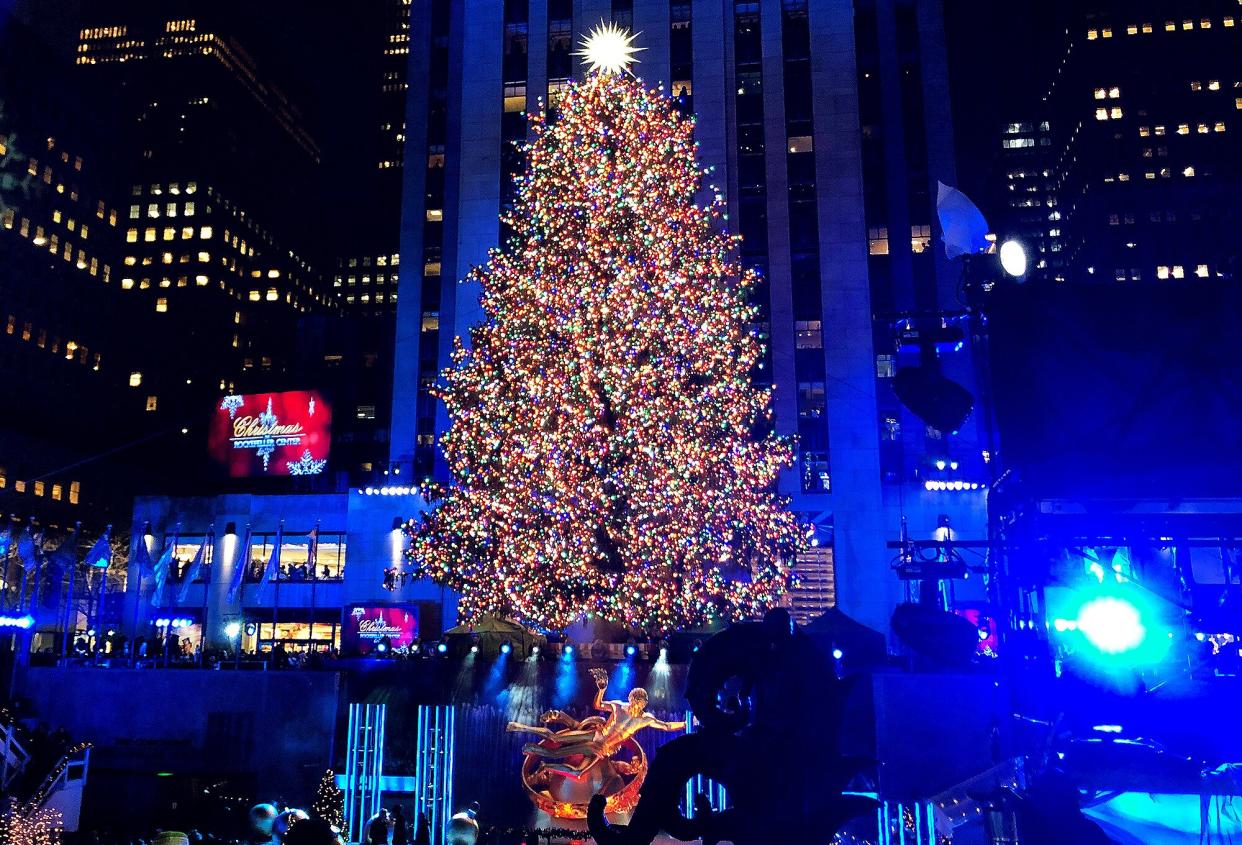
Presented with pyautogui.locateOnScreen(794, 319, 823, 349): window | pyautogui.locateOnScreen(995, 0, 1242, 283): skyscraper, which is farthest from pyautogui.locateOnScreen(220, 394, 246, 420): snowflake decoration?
pyautogui.locateOnScreen(995, 0, 1242, 283): skyscraper

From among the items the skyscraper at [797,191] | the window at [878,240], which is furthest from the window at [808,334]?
the window at [878,240]

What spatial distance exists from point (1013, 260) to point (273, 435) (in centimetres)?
3865

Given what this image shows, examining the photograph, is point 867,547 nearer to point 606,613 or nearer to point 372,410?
point 606,613

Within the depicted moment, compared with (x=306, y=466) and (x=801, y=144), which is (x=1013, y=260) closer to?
(x=801, y=144)

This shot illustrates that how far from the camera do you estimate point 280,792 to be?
1731 cm

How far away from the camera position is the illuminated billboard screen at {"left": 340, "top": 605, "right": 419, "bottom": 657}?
32719 mm

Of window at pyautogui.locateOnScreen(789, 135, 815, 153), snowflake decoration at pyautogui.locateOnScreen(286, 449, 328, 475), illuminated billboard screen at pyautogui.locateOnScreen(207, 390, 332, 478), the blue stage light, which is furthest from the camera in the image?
illuminated billboard screen at pyautogui.locateOnScreen(207, 390, 332, 478)

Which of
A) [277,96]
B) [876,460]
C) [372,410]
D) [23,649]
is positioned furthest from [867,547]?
[277,96]

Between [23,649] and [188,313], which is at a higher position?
[188,313]

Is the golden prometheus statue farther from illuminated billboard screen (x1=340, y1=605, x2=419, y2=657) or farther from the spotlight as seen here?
illuminated billboard screen (x1=340, y1=605, x2=419, y2=657)

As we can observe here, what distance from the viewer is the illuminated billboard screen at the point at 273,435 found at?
40.9m

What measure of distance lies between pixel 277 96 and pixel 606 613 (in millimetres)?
155455

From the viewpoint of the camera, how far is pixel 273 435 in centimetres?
4128

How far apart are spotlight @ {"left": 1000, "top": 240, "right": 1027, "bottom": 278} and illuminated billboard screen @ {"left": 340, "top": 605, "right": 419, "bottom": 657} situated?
28.2 m
